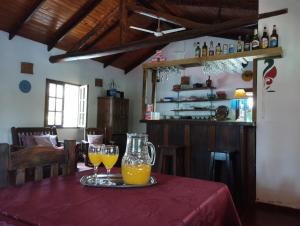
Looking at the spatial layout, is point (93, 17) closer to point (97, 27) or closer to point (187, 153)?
point (97, 27)

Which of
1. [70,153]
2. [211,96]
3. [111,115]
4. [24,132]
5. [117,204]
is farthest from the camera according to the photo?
[111,115]

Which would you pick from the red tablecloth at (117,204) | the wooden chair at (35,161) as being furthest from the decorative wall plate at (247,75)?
the wooden chair at (35,161)

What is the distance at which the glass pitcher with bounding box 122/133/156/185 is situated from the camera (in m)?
1.30

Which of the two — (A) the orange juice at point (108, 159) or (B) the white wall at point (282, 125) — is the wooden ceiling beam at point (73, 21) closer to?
(B) the white wall at point (282, 125)

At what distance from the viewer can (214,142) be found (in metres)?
3.92

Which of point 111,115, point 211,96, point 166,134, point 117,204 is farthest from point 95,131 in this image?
point 117,204

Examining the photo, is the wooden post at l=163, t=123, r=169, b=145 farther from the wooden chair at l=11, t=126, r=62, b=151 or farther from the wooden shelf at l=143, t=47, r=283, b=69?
the wooden chair at l=11, t=126, r=62, b=151

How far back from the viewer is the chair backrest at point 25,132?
208 inches

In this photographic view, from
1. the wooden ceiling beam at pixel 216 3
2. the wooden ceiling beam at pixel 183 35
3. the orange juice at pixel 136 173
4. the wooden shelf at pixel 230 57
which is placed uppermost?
the wooden ceiling beam at pixel 216 3

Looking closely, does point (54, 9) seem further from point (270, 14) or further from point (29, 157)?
point (29, 157)

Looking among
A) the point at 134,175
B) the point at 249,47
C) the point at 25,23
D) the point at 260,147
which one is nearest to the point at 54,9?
the point at 25,23

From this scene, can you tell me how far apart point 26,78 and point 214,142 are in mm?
4168

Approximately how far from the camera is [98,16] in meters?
5.89

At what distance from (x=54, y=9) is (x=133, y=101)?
4.03 m
